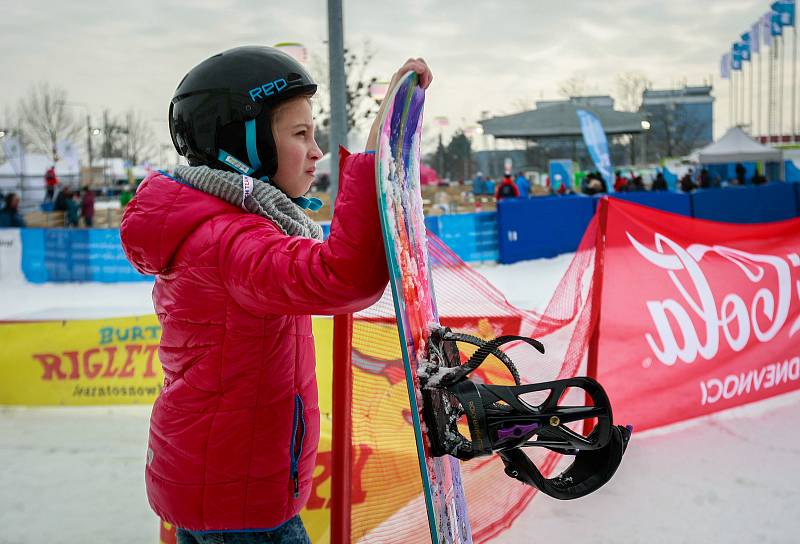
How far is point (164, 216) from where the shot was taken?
1.45 metres

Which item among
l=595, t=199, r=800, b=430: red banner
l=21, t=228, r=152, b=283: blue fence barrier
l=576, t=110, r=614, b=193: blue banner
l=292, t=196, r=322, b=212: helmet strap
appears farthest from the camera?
l=576, t=110, r=614, b=193: blue banner

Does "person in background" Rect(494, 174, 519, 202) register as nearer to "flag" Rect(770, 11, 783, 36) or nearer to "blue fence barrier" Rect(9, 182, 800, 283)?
"blue fence barrier" Rect(9, 182, 800, 283)

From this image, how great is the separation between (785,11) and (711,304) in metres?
37.5

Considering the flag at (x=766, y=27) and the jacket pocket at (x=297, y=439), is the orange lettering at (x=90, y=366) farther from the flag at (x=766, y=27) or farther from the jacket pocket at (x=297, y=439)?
the flag at (x=766, y=27)

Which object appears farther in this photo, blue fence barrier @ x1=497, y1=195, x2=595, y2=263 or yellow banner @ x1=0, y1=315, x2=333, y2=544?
blue fence barrier @ x1=497, y1=195, x2=595, y2=263

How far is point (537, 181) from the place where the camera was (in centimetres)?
3903

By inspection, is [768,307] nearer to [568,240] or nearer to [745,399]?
[745,399]

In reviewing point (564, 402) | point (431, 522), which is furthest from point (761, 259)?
point (431, 522)

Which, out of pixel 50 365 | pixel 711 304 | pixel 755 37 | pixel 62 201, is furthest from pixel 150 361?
pixel 755 37

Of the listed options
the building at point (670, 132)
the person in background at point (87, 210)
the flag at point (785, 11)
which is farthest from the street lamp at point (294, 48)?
the building at point (670, 132)

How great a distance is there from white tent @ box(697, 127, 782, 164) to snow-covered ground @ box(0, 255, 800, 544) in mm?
25199

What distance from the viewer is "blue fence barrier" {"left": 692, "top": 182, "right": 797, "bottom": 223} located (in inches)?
634

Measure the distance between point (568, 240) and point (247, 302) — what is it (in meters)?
13.0

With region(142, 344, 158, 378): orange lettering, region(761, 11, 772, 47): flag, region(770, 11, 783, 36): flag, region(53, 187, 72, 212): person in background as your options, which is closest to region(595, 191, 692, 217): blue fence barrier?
region(142, 344, 158, 378): orange lettering
